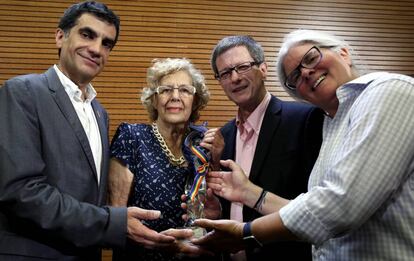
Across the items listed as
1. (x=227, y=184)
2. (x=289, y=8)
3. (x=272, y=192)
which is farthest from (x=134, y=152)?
(x=289, y=8)

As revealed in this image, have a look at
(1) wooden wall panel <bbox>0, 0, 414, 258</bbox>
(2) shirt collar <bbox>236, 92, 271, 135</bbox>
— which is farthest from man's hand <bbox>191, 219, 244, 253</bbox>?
(1) wooden wall panel <bbox>0, 0, 414, 258</bbox>

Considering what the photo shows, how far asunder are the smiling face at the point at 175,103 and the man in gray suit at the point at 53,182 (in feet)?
1.61

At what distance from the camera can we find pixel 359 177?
1.11 meters

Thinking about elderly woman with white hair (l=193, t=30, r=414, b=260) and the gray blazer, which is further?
the gray blazer

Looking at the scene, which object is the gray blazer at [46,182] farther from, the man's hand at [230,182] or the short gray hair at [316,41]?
the short gray hair at [316,41]

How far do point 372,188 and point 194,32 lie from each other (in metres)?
3.12

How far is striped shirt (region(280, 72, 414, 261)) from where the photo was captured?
3.62 feet

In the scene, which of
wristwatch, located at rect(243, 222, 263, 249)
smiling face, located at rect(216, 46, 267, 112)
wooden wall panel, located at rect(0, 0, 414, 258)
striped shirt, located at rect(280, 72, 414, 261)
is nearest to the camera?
striped shirt, located at rect(280, 72, 414, 261)

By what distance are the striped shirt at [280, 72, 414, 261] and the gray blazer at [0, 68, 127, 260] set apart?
75cm

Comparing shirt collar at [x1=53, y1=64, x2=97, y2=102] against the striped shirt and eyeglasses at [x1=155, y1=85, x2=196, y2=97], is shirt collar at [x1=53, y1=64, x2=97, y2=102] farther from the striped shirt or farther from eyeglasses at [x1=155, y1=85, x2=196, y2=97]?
the striped shirt

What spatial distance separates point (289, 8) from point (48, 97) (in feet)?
10.1

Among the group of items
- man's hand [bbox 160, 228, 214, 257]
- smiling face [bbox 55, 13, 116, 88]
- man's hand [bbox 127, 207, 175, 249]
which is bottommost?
man's hand [bbox 160, 228, 214, 257]

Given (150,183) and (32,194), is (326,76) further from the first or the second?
(32,194)

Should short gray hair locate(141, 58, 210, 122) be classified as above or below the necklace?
above
